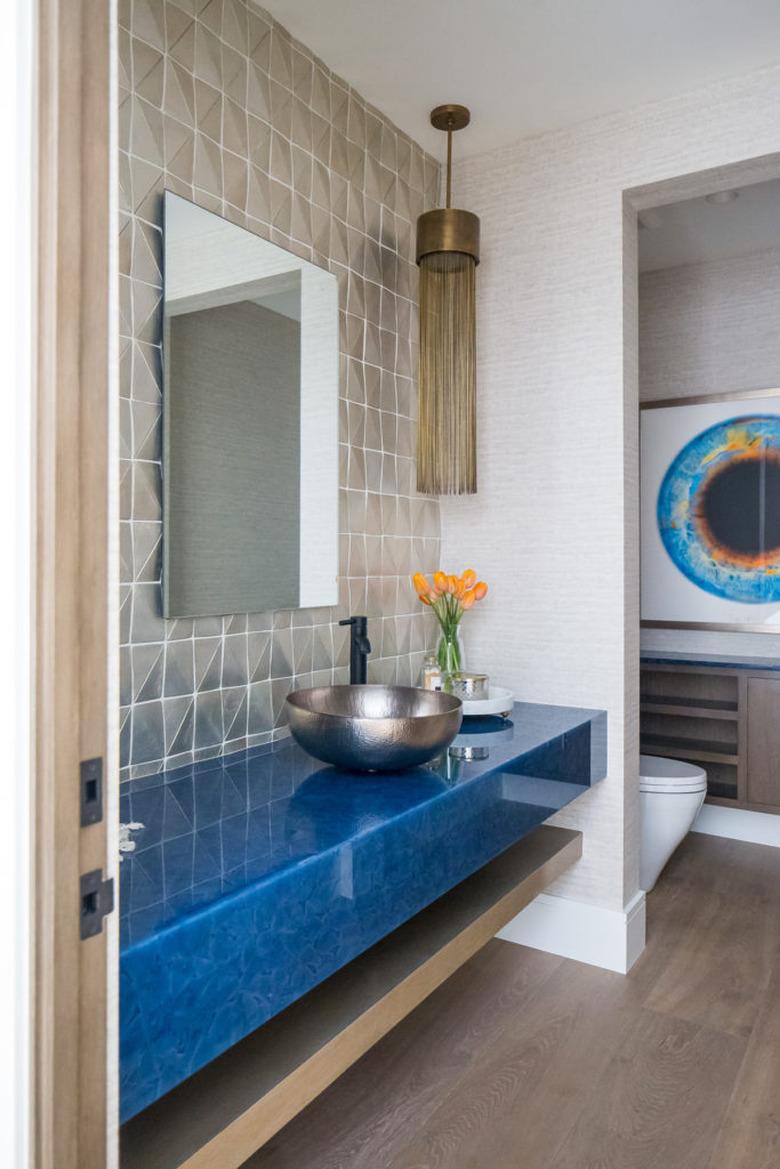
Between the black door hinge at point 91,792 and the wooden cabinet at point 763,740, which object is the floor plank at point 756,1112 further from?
the black door hinge at point 91,792

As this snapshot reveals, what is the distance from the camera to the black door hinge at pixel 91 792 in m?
0.82

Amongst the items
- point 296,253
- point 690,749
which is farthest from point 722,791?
point 296,253

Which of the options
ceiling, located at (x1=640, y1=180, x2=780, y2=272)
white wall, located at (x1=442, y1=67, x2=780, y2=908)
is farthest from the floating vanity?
ceiling, located at (x1=640, y1=180, x2=780, y2=272)

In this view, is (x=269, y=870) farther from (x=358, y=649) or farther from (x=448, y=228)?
(x=448, y=228)

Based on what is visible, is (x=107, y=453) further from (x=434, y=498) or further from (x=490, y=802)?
(x=434, y=498)

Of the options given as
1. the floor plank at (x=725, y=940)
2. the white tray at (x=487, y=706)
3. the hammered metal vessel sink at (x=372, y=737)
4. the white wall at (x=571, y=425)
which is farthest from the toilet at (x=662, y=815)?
the hammered metal vessel sink at (x=372, y=737)

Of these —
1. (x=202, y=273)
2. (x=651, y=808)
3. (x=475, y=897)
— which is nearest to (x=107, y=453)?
(x=202, y=273)

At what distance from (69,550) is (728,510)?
3.52m

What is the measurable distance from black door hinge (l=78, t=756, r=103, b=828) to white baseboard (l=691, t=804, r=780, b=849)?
336 centimetres

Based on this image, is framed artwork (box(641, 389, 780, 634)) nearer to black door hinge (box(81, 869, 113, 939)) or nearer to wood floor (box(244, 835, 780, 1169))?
wood floor (box(244, 835, 780, 1169))

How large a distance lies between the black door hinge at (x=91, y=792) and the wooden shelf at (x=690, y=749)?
10.6 feet

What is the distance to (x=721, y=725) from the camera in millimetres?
3734

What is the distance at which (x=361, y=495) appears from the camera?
8.01ft

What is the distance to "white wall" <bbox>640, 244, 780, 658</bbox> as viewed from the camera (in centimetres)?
373
